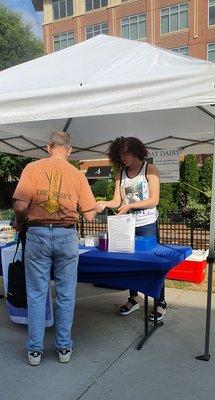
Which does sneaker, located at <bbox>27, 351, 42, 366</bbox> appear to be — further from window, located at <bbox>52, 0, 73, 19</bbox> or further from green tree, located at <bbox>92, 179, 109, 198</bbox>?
window, located at <bbox>52, 0, 73, 19</bbox>

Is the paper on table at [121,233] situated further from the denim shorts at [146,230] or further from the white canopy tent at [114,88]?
the white canopy tent at [114,88]

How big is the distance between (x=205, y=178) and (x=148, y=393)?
13467mm

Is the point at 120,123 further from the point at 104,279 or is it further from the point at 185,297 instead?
the point at 104,279

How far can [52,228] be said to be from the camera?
9.80 feet

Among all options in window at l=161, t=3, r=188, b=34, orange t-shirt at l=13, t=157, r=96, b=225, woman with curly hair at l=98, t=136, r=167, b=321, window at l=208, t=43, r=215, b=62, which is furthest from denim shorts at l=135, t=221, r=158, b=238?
window at l=161, t=3, r=188, b=34

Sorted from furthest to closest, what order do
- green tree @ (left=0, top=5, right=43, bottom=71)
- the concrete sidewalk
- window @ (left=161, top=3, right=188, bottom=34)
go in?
green tree @ (left=0, top=5, right=43, bottom=71), window @ (left=161, top=3, right=188, bottom=34), the concrete sidewalk

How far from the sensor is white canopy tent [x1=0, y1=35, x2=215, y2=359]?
2.93 metres

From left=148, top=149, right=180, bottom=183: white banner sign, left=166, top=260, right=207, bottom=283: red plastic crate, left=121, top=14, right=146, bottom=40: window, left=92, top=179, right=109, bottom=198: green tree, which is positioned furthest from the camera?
left=121, top=14, right=146, bottom=40: window

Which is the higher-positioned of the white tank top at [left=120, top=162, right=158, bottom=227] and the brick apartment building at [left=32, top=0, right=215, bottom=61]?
the brick apartment building at [left=32, top=0, right=215, bottom=61]

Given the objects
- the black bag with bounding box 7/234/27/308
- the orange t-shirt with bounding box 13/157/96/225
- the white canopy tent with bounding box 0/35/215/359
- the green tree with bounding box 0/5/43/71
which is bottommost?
the black bag with bounding box 7/234/27/308

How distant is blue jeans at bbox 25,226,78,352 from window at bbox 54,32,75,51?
36221mm

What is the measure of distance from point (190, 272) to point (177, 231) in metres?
2.58

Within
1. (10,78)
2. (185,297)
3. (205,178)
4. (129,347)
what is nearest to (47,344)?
(129,347)

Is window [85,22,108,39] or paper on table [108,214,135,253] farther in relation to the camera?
window [85,22,108,39]
